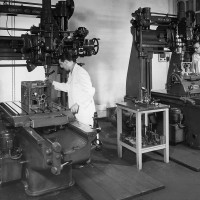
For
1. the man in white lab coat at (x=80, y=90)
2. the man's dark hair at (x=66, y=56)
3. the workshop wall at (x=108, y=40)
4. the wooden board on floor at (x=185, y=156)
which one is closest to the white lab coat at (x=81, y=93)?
the man in white lab coat at (x=80, y=90)

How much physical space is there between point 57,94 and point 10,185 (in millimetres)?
1875

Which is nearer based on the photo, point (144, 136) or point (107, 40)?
point (144, 136)

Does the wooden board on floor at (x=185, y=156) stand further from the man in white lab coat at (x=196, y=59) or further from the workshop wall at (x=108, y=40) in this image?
the workshop wall at (x=108, y=40)

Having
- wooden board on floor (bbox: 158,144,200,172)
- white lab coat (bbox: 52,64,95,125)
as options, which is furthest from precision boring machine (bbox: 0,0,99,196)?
wooden board on floor (bbox: 158,144,200,172)

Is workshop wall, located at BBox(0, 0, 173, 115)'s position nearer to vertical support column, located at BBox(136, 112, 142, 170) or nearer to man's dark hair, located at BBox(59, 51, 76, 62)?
man's dark hair, located at BBox(59, 51, 76, 62)

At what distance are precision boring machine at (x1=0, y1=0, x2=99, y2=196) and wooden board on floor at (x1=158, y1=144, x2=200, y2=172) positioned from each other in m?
1.15

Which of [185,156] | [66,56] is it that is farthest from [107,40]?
[185,156]

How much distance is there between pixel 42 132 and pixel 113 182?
72 centimetres

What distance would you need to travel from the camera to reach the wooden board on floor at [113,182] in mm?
2178

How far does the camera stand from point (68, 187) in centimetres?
231

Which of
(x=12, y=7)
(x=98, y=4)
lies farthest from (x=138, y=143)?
(x=98, y=4)

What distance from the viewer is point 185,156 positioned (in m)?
3.00

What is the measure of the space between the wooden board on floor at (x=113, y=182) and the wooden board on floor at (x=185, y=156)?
506mm

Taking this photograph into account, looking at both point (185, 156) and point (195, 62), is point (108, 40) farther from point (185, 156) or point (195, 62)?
point (185, 156)
